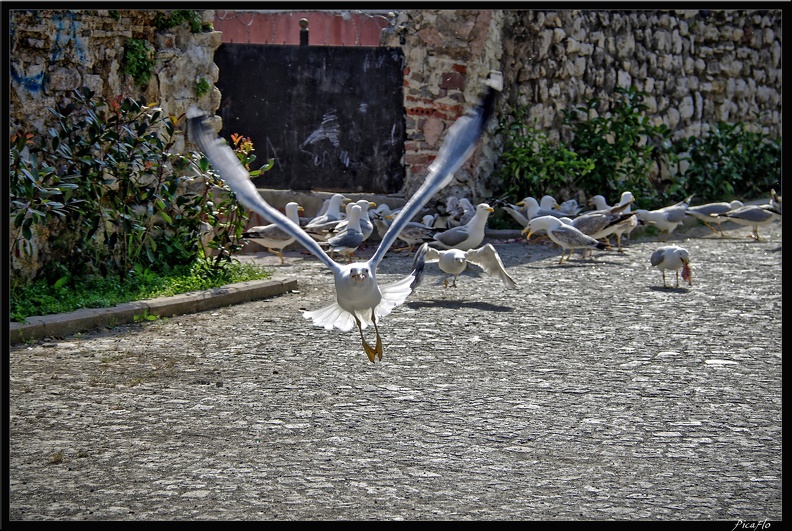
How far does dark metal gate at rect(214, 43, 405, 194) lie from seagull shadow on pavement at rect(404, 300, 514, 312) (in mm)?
4658

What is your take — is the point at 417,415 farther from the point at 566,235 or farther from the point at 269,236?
the point at 566,235

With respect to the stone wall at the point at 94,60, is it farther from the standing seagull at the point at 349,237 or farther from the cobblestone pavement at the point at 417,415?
the cobblestone pavement at the point at 417,415

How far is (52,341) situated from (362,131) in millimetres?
7072

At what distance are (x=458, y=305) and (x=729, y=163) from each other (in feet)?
29.2

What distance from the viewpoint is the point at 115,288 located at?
26.7 ft

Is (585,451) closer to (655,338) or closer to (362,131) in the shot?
(655,338)

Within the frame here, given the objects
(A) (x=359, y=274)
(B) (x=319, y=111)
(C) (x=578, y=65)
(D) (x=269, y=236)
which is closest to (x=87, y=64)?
(D) (x=269, y=236)

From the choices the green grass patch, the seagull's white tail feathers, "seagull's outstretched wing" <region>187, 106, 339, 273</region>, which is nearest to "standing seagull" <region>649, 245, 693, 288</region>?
the green grass patch

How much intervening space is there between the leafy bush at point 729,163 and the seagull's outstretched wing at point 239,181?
10862 mm

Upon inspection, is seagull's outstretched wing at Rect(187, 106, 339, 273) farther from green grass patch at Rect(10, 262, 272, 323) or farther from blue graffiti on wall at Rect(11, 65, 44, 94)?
blue graffiti on wall at Rect(11, 65, 44, 94)

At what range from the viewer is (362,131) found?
1323 cm

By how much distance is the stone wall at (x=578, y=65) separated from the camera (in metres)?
12.7

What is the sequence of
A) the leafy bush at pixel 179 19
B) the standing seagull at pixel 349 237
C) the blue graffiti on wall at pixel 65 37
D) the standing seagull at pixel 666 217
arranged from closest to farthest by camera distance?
1. the blue graffiti on wall at pixel 65 37
2. the leafy bush at pixel 179 19
3. the standing seagull at pixel 349 237
4. the standing seagull at pixel 666 217

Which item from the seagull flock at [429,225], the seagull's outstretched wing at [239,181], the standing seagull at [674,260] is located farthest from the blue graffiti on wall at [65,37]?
the standing seagull at [674,260]
